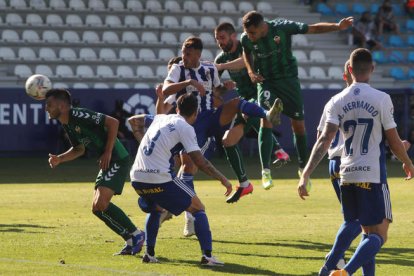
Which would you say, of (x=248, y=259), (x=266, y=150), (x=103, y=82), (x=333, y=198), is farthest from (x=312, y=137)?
(x=248, y=259)

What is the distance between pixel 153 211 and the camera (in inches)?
422

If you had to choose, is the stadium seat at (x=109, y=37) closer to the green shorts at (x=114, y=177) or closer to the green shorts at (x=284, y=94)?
the green shorts at (x=284, y=94)

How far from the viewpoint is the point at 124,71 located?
30922 mm

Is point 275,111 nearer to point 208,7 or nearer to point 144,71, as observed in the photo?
point 144,71

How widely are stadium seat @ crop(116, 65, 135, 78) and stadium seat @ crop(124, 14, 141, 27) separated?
201cm

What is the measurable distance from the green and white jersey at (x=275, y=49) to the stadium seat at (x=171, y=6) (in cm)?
1953

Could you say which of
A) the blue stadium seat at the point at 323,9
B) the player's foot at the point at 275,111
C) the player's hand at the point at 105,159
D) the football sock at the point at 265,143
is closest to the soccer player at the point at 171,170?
the player's hand at the point at 105,159

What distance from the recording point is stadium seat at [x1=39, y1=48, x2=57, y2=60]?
30.6 m

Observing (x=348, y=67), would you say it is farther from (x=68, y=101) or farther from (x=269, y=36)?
(x=269, y=36)

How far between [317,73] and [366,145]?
24.6 metres

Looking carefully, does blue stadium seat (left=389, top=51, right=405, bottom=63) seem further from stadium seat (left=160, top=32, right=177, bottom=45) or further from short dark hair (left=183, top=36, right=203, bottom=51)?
short dark hair (left=183, top=36, right=203, bottom=51)

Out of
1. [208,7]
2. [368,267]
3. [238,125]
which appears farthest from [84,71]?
[368,267]

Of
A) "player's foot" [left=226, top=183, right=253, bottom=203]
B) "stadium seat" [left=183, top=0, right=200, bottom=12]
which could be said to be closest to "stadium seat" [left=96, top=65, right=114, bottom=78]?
"stadium seat" [left=183, top=0, right=200, bottom=12]

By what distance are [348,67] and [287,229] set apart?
5029 millimetres
